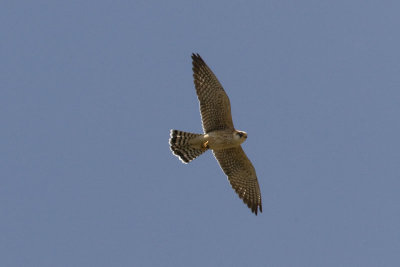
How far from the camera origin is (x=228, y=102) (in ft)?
50.1

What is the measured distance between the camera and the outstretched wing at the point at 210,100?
15.3 metres

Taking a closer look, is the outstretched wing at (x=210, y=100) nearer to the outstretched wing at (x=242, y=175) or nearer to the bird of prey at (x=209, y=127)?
the bird of prey at (x=209, y=127)

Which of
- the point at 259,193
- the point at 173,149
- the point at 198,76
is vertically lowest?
the point at 259,193

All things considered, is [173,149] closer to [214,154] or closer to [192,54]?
[214,154]

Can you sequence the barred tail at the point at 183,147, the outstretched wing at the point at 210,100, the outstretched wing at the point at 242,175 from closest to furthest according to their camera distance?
the outstretched wing at the point at 210,100 < the barred tail at the point at 183,147 < the outstretched wing at the point at 242,175

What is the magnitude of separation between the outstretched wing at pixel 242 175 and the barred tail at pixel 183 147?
65 cm

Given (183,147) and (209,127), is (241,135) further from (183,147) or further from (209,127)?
(183,147)

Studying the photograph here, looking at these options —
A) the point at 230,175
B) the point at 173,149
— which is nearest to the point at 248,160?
the point at 230,175

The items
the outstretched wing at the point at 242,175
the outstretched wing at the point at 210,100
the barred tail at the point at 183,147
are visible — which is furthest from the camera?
the outstretched wing at the point at 242,175

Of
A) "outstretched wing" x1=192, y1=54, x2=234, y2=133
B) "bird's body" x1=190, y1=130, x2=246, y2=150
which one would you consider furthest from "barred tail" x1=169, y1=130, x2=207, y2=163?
"outstretched wing" x1=192, y1=54, x2=234, y2=133

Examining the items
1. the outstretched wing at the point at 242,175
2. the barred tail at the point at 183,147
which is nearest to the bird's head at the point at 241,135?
the outstretched wing at the point at 242,175

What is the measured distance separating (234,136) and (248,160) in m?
0.85

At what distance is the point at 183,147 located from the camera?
611 inches

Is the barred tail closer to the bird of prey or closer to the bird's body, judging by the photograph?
the bird of prey
